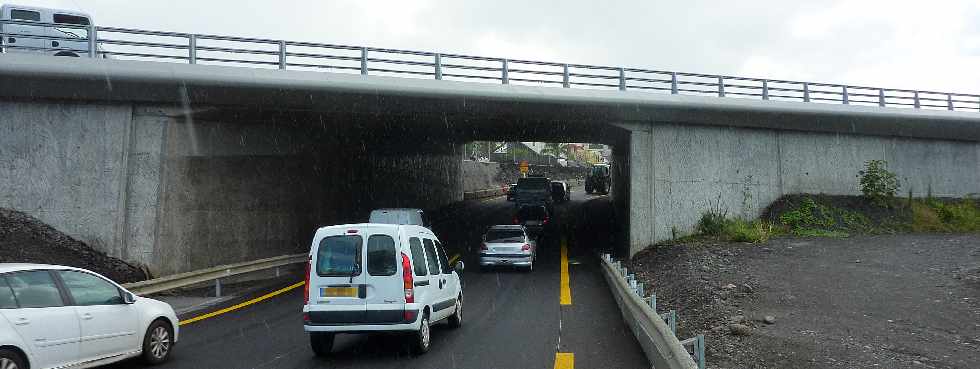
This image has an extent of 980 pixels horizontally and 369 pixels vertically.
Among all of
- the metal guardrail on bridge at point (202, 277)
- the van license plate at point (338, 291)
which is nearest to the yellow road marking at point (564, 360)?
the van license plate at point (338, 291)

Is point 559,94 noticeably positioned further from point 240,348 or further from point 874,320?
point 240,348

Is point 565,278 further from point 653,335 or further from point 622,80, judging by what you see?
point 653,335

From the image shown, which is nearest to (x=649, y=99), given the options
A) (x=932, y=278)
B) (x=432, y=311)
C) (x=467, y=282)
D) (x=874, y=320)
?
(x=467, y=282)

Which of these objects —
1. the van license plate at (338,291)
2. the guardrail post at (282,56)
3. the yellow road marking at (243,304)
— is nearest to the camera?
the van license plate at (338,291)

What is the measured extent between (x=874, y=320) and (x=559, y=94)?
40.3 feet

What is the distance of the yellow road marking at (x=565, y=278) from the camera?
53.6 feet

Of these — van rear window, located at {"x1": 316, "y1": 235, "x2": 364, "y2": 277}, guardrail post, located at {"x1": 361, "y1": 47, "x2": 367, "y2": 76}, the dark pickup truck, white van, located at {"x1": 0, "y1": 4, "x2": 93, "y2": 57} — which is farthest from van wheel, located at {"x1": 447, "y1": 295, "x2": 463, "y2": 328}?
the dark pickup truck

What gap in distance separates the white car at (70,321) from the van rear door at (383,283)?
9.07ft

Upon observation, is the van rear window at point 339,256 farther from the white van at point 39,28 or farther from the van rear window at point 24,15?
the van rear window at point 24,15

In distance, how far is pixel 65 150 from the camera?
57.9 feet

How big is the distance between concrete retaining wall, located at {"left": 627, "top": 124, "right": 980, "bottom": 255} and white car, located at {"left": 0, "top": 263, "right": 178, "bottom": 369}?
17213mm

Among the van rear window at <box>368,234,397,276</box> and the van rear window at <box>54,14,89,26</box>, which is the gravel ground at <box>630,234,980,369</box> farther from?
the van rear window at <box>54,14,89,26</box>

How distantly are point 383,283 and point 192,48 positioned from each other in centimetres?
1157

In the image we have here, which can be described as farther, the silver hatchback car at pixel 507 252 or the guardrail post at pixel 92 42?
the silver hatchback car at pixel 507 252
